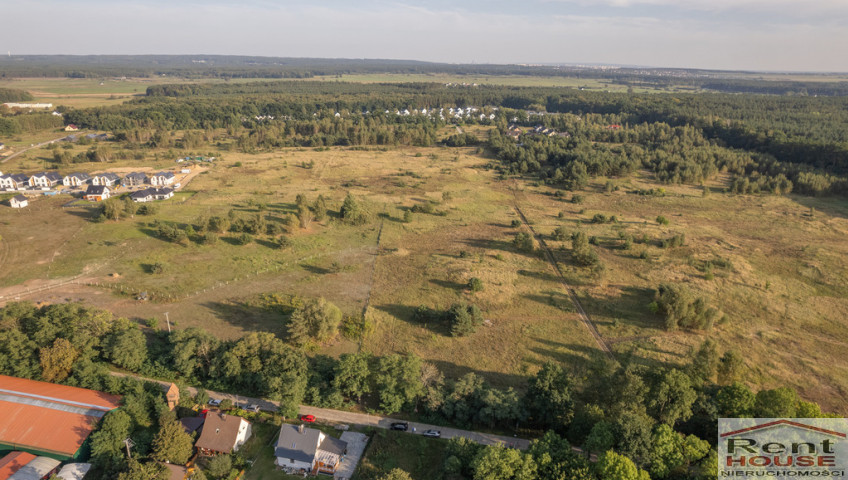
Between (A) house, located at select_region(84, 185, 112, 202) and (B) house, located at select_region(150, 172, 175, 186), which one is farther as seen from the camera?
(B) house, located at select_region(150, 172, 175, 186)

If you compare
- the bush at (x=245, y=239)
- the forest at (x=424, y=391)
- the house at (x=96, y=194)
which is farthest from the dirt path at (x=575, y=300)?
the house at (x=96, y=194)

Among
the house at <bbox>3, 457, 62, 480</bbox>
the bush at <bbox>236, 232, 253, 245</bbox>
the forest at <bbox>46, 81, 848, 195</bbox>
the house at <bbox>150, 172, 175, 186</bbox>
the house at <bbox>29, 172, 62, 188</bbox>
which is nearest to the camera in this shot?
the house at <bbox>3, 457, 62, 480</bbox>

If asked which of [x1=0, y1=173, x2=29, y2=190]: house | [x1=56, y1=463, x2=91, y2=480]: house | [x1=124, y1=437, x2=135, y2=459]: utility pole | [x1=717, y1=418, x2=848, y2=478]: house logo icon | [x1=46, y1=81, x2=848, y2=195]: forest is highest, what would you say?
[x1=46, y1=81, x2=848, y2=195]: forest

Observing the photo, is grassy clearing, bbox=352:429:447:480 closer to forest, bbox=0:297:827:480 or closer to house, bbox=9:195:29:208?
forest, bbox=0:297:827:480

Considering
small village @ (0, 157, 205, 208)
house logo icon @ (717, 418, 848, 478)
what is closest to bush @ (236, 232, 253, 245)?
small village @ (0, 157, 205, 208)

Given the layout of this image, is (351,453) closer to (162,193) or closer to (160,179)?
(162,193)

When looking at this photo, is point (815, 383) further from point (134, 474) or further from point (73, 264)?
point (73, 264)

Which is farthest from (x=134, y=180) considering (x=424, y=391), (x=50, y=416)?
(x=424, y=391)

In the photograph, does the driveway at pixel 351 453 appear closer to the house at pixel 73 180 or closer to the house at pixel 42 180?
the house at pixel 73 180
